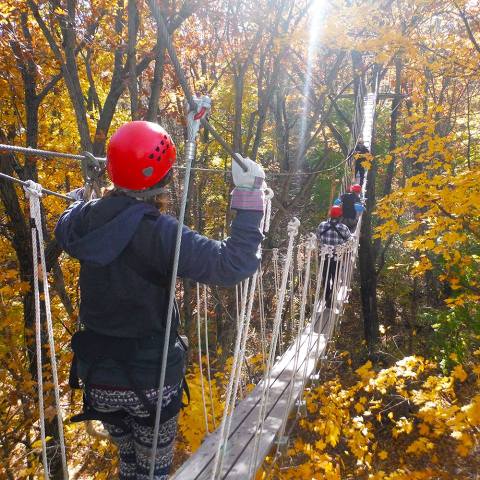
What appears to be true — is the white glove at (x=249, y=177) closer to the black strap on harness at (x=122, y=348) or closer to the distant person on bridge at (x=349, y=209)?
the black strap on harness at (x=122, y=348)

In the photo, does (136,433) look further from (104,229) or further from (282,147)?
(282,147)

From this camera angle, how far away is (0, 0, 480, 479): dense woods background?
3.43 meters

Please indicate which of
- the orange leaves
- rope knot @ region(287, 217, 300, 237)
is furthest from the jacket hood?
the orange leaves

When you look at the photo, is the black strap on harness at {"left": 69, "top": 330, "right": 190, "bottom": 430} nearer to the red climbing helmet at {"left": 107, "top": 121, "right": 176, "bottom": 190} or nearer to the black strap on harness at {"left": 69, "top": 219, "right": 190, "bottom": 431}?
the black strap on harness at {"left": 69, "top": 219, "right": 190, "bottom": 431}

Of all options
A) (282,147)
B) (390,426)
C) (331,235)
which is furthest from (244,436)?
(390,426)

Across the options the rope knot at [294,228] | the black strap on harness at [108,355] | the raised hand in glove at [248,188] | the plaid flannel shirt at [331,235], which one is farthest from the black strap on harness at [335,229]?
the black strap on harness at [108,355]

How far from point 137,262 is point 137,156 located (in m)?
0.26

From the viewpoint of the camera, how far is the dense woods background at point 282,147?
343 cm

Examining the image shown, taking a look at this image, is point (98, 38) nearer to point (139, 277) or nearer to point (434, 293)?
point (139, 277)

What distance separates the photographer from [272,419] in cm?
209

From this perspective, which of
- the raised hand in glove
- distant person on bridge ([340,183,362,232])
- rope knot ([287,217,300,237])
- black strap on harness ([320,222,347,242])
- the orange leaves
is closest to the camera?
the raised hand in glove

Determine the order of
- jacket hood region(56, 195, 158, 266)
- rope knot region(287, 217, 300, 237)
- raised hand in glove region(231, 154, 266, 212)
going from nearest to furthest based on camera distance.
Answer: jacket hood region(56, 195, 158, 266) < raised hand in glove region(231, 154, 266, 212) < rope knot region(287, 217, 300, 237)

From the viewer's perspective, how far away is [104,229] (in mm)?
1045

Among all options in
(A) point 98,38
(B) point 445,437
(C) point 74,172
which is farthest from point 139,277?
(B) point 445,437
